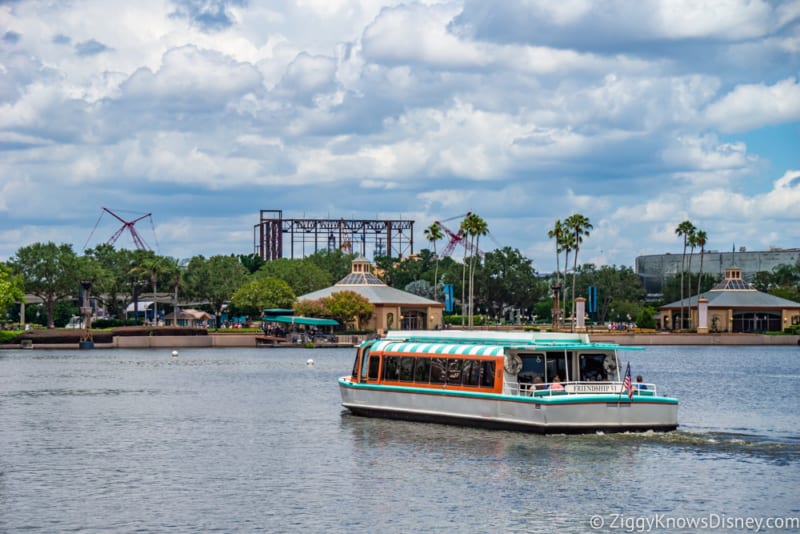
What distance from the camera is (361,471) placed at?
40656 millimetres

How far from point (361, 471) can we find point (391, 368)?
1320cm

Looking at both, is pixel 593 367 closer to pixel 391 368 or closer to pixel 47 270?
pixel 391 368

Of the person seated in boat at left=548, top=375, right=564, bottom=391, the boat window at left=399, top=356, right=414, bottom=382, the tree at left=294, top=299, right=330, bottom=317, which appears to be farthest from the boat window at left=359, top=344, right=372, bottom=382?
the tree at left=294, top=299, right=330, bottom=317

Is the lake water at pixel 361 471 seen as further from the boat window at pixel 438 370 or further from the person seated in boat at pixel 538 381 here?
the person seated in boat at pixel 538 381

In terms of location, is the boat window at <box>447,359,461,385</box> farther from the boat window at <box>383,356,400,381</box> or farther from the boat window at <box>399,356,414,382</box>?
the boat window at <box>383,356,400,381</box>

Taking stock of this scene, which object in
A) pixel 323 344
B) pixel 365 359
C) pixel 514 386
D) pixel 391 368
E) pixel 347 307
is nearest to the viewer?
pixel 514 386

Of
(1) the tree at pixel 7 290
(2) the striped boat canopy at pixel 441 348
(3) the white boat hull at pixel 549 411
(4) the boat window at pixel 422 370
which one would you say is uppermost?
(1) the tree at pixel 7 290

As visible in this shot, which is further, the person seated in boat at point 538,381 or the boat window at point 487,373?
the boat window at point 487,373

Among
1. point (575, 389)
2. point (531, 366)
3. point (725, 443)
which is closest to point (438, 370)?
point (531, 366)

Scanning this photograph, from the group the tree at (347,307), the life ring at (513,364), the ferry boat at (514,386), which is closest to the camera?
the ferry boat at (514,386)

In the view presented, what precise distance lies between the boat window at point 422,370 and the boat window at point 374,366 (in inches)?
112

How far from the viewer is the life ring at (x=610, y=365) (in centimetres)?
4784

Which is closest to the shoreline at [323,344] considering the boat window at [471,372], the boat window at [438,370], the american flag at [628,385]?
the boat window at [438,370]

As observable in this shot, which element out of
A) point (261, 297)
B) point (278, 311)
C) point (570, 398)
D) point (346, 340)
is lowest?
point (570, 398)
